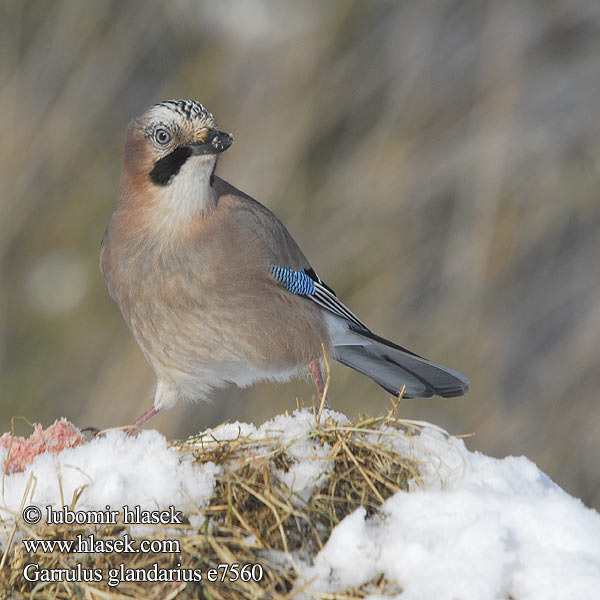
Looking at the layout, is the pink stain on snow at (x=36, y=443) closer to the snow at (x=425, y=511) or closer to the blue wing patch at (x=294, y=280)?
A: the snow at (x=425, y=511)

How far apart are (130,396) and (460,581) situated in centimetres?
365

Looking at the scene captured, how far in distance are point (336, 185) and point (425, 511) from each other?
12.4 feet

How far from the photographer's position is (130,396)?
5090 mm

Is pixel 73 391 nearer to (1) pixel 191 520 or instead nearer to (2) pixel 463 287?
(2) pixel 463 287

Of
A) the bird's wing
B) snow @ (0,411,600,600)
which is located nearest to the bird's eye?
the bird's wing

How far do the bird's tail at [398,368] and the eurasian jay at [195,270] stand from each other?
0.34 m

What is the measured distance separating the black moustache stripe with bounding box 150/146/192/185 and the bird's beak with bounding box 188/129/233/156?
0.10 feet

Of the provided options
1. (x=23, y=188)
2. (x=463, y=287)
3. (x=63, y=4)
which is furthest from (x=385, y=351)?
(x=63, y=4)

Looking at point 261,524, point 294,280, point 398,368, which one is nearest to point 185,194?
point 294,280

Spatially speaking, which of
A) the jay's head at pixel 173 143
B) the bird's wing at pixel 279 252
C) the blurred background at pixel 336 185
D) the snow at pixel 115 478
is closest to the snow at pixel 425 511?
the snow at pixel 115 478

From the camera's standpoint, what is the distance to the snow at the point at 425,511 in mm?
1658

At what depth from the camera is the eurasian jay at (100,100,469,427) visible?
3.16 m

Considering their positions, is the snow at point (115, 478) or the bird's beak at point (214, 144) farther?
the bird's beak at point (214, 144)

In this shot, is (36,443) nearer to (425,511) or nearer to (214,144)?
(425,511)
